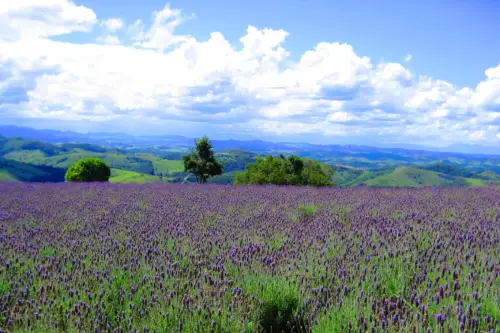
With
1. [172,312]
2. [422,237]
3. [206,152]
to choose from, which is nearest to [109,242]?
[172,312]

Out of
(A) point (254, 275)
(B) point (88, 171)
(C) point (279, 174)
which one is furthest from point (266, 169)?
(A) point (254, 275)

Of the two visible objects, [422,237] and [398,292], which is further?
[422,237]

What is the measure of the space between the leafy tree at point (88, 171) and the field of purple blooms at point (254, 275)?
92.9ft

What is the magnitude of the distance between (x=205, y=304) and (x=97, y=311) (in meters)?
0.82

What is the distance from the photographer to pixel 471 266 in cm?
342

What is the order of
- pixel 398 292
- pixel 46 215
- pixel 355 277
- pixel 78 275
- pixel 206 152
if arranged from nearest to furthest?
pixel 398 292 → pixel 355 277 → pixel 78 275 → pixel 46 215 → pixel 206 152

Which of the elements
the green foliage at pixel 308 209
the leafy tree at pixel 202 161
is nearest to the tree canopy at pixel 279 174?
the leafy tree at pixel 202 161

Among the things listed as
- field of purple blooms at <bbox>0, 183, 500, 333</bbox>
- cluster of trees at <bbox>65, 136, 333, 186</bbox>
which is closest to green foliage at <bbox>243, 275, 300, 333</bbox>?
field of purple blooms at <bbox>0, 183, 500, 333</bbox>

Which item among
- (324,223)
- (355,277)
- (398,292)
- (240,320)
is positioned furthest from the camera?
(324,223)

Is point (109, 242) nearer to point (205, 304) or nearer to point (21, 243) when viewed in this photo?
point (21, 243)

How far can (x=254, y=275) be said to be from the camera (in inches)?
136

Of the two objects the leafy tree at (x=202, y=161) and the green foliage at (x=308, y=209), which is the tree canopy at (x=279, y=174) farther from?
the green foliage at (x=308, y=209)

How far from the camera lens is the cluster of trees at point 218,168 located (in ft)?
87.0

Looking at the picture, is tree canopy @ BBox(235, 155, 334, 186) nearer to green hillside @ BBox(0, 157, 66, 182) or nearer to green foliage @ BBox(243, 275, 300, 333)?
green foliage @ BBox(243, 275, 300, 333)
